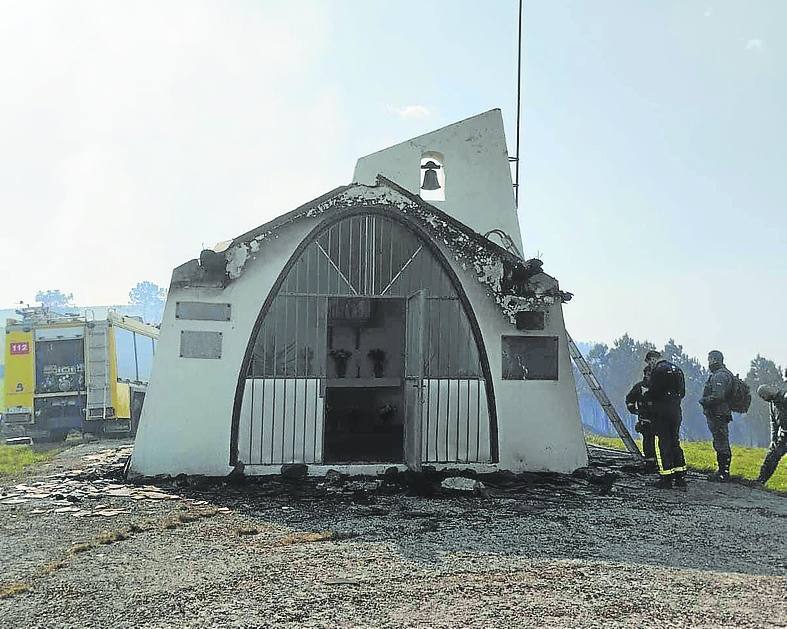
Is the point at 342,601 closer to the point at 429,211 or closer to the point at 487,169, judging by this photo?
the point at 429,211

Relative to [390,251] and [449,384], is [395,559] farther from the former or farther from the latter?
[390,251]

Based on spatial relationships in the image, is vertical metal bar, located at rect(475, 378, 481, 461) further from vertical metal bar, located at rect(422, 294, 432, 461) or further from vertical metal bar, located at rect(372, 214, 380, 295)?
vertical metal bar, located at rect(372, 214, 380, 295)


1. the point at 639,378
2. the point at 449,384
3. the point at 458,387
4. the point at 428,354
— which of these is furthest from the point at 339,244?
the point at 639,378

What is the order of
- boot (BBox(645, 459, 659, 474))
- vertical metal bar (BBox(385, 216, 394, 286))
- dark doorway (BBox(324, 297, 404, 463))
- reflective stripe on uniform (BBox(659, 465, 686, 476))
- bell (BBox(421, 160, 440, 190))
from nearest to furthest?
reflective stripe on uniform (BBox(659, 465, 686, 476)), vertical metal bar (BBox(385, 216, 394, 286)), boot (BBox(645, 459, 659, 474)), bell (BBox(421, 160, 440, 190)), dark doorway (BBox(324, 297, 404, 463))

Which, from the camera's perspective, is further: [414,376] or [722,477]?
[722,477]

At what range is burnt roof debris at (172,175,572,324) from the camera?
36.9 feet

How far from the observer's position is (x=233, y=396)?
36.1 ft

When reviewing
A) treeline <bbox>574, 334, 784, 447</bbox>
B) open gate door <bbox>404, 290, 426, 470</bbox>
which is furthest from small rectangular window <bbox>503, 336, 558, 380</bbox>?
treeline <bbox>574, 334, 784, 447</bbox>

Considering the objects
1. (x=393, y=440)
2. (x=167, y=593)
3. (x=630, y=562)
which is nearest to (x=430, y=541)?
(x=630, y=562)

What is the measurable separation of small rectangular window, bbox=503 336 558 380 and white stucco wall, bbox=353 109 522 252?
417 centimetres

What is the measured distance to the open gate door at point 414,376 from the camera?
10922mm

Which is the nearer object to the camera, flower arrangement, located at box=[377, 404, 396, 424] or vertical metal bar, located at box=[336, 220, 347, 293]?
vertical metal bar, located at box=[336, 220, 347, 293]

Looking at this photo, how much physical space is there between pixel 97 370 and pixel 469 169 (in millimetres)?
11209

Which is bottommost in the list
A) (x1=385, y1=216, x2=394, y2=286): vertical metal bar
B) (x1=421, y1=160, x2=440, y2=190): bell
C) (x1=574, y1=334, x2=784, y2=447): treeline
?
(x1=574, y1=334, x2=784, y2=447): treeline
